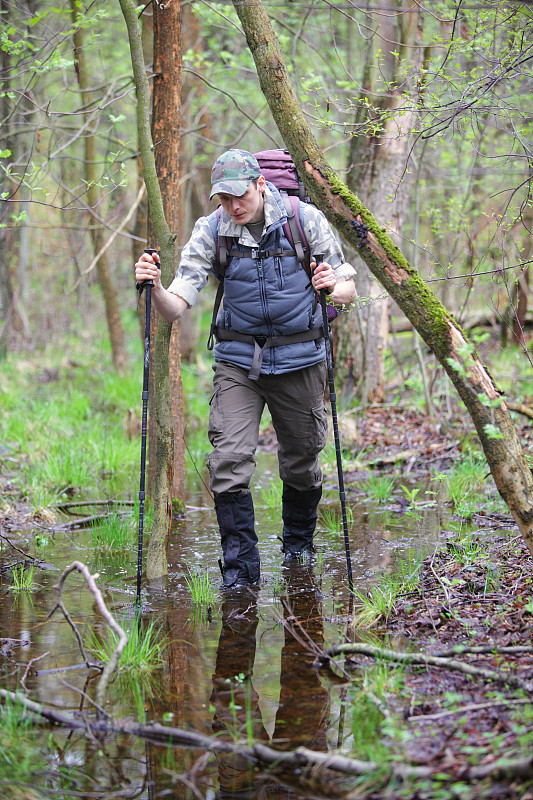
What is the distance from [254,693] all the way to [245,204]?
267 cm

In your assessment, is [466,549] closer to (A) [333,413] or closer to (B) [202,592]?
(A) [333,413]

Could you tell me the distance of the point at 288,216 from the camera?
15.0 feet

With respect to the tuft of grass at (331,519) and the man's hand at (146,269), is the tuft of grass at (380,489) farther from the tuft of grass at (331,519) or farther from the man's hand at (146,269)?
the man's hand at (146,269)

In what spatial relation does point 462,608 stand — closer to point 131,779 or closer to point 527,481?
point 527,481

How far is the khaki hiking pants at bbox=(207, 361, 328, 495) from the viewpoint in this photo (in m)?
4.64

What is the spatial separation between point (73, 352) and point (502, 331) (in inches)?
351

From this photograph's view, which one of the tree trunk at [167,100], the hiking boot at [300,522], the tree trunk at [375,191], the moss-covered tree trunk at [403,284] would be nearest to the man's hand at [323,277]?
the moss-covered tree trunk at [403,284]

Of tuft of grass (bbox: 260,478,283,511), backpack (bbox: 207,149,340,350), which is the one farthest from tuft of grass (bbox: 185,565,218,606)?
tuft of grass (bbox: 260,478,283,511)

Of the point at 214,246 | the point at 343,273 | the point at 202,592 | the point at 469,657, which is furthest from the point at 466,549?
the point at 214,246

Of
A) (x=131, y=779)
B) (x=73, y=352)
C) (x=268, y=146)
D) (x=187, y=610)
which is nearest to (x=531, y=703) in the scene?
(x=131, y=779)

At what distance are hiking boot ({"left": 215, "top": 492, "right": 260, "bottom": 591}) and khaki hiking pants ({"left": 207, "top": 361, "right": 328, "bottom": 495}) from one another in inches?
3.4

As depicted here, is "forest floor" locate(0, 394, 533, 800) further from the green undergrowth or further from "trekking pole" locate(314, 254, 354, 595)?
the green undergrowth

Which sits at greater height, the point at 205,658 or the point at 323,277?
the point at 323,277

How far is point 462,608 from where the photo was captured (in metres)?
3.84
